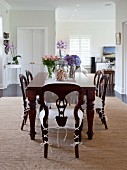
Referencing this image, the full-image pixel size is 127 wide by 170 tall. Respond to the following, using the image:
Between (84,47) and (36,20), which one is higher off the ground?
(36,20)

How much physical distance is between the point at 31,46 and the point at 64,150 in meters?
8.22

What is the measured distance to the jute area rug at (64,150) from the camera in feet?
11.0

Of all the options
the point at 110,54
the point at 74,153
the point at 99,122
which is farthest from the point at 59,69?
the point at 110,54

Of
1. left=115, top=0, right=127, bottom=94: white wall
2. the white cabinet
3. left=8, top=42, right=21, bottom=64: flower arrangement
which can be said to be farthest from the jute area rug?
left=8, top=42, right=21, bottom=64: flower arrangement

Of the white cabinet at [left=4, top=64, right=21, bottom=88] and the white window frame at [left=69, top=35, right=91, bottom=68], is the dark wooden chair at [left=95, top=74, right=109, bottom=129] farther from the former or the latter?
the white window frame at [left=69, top=35, right=91, bottom=68]

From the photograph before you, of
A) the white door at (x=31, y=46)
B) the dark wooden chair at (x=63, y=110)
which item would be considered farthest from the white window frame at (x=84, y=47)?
the dark wooden chair at (x=63, y=110)

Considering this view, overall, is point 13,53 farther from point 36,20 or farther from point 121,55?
point 121,55

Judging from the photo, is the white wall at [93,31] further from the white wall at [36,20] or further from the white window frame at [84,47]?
the white wall at [36,20]

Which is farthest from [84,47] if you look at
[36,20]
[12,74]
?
[12,74]

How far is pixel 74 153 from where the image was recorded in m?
3.74

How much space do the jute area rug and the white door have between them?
6329 millimetres

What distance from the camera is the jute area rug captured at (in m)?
3.35

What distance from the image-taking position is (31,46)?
11648mm

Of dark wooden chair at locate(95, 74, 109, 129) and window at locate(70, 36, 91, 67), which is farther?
window at locate(70, 36, 91, 67)
